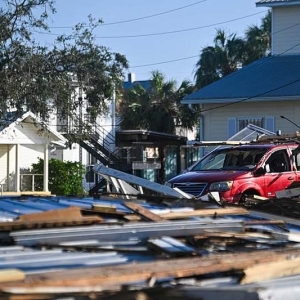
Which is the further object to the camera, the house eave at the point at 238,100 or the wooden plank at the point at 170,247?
the house eave at the point at 238,100

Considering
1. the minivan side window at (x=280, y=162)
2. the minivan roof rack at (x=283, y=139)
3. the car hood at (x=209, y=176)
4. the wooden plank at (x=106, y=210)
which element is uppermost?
the minivan roof rack at (x=283, y=139)

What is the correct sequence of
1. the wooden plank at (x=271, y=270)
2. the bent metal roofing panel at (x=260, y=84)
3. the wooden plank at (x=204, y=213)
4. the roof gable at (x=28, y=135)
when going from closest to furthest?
the wooden plank at (x=271, y=270) < the wooden plank at (x=204, y=213) < the bent metal roofing panel at (x=260, y=84) < the roof gable at (x=28, y=135)

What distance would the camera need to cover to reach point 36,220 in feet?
17.0

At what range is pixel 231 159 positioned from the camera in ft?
59.5

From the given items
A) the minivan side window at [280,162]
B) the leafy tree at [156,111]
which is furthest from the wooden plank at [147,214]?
the leafy tree at [156,111]

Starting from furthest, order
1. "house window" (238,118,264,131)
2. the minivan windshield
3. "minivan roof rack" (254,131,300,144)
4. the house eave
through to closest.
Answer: "house window" (238,118,264,131), the house eave, "minivan roof rack" (254,131,300,144), the minivan windshield

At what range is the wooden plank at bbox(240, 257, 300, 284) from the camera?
156 inches

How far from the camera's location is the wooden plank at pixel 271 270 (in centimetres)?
396

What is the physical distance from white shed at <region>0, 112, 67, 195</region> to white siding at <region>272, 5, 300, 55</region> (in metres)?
9.92

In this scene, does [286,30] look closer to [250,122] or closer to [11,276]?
[250,122]

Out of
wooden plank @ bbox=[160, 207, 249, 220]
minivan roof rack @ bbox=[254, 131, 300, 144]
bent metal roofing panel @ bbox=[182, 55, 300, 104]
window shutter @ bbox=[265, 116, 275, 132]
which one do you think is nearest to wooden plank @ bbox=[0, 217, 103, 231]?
wooden plank @ bbox=[160, 207, 249, 220]

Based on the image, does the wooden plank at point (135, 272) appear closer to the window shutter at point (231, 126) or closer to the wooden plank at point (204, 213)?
the wooden plank at point (204, 213)

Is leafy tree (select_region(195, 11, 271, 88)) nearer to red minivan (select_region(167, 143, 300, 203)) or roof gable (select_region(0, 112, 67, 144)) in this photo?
roof gable (select_region(0, 112, 67, 144))

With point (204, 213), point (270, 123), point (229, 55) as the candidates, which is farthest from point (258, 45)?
point (204, 213)
